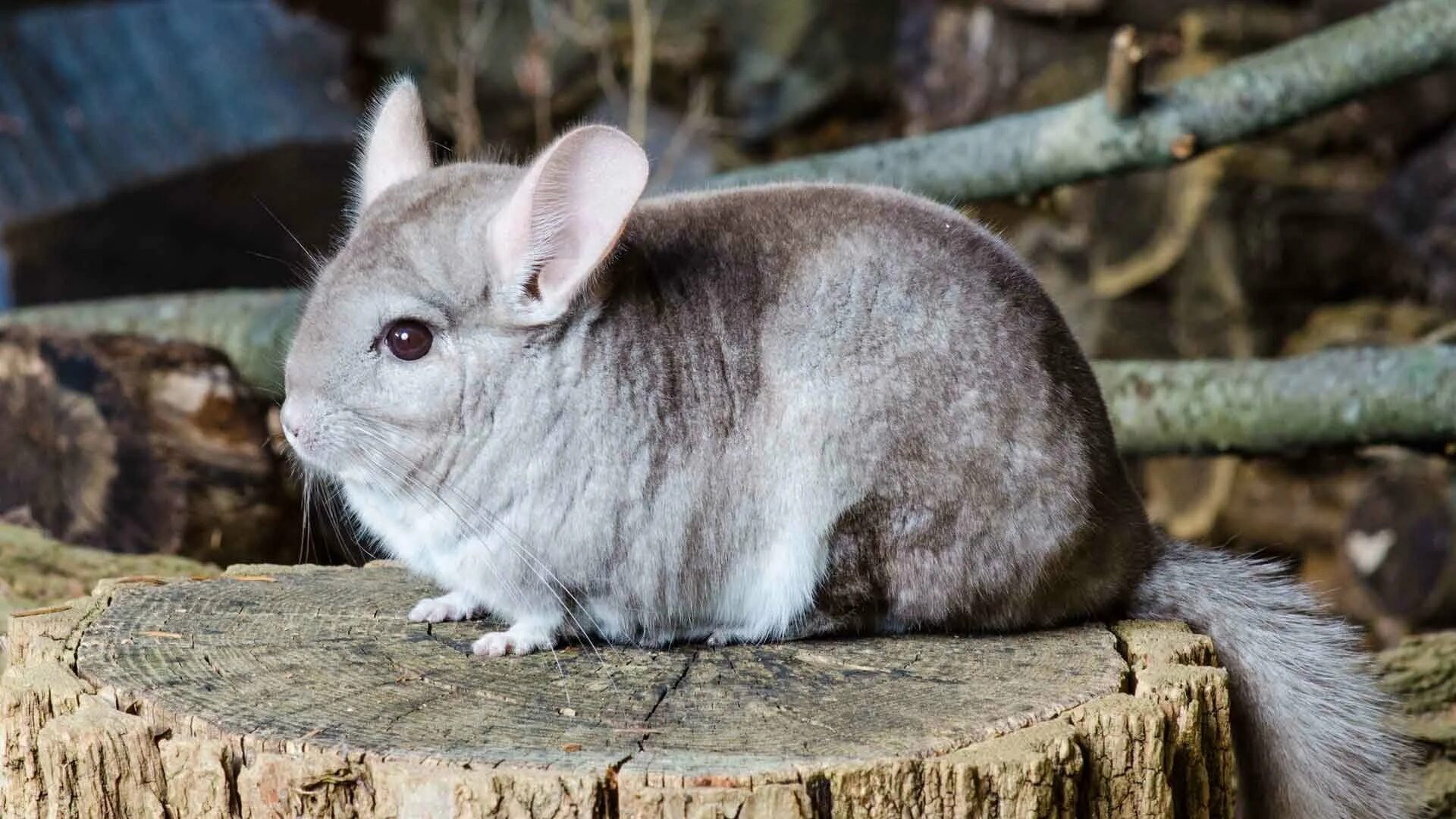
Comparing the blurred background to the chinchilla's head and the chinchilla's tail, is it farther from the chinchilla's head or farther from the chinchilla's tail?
the chinchilla's tail

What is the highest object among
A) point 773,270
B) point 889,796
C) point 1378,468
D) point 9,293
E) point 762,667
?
point 9,293

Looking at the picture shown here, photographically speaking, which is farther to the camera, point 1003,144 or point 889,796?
point 1003,144

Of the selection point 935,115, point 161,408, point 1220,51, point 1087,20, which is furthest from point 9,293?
point 1220,51

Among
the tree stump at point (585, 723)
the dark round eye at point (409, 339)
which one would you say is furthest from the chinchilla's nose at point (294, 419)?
the tree stump at point (585, 723)

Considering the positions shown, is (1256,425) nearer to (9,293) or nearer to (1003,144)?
(1003,144)

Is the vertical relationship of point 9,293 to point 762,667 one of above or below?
above

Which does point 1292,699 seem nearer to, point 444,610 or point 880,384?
point 880,384
